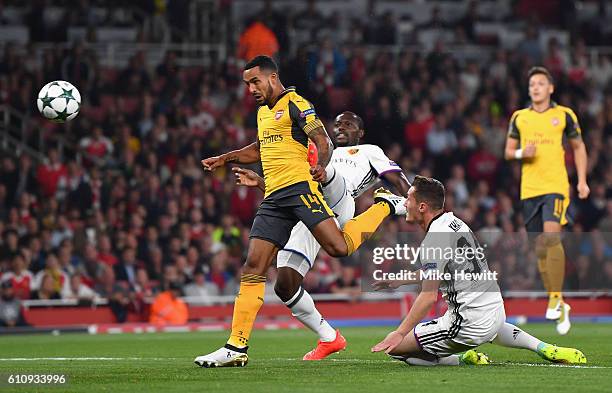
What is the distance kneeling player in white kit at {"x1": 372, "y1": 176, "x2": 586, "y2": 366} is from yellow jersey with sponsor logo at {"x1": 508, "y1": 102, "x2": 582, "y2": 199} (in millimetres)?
3969

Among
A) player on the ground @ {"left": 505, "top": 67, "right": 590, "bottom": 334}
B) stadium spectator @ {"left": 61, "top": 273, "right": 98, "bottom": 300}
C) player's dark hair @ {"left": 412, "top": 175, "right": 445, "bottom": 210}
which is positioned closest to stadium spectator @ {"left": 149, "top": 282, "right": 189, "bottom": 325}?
stadium spectator @ {"left": 61, "top": 273, "right": 98, "bottom": 300}

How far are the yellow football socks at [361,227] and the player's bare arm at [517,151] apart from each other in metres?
2.81

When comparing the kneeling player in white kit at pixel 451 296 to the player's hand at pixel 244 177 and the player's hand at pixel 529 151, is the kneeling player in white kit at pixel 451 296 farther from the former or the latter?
the player's hand at pixel 529 151

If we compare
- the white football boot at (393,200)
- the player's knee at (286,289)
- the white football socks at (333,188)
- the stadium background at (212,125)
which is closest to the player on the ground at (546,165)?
the white football boot at (393,200)

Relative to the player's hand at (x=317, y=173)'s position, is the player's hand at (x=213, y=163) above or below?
above

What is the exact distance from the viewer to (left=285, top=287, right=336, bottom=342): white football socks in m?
10.7

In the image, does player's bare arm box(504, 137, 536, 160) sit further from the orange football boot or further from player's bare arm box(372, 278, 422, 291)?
player's bare arm box(372, 278, 422, 291)

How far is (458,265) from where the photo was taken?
9.06m

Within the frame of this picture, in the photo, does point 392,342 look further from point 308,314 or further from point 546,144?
point 546,144

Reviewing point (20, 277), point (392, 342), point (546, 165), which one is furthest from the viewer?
point (20, 277)

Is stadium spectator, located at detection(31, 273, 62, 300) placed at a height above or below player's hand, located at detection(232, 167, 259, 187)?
below

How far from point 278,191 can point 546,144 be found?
434cm

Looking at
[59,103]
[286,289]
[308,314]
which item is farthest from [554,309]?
[59,103]

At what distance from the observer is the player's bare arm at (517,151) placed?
516 inches
